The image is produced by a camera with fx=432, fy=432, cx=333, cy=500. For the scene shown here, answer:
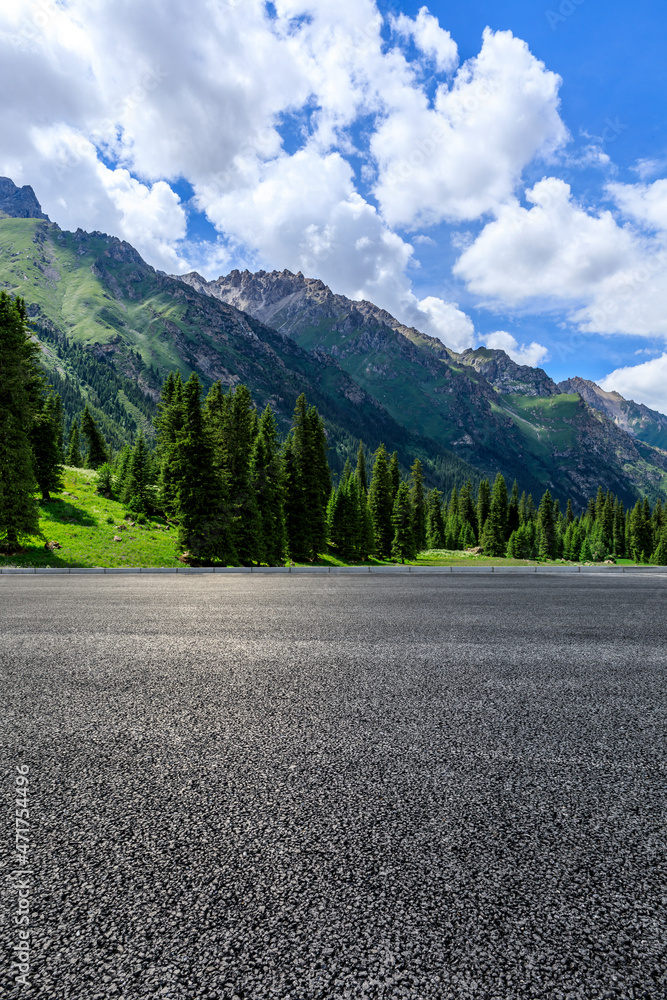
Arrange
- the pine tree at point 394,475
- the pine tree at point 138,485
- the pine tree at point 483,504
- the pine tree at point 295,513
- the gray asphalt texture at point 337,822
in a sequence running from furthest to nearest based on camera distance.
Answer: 1. the pine tree at point 483,504
2. the pine tree at point 394,475
3. the pine tree at point 138,485
4. the pine tree at point 295,513
5. the gray asphalt texture at point 337,822

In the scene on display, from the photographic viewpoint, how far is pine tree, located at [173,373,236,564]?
95.9ft

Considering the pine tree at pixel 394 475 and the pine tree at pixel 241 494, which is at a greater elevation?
the pine tree at pixel 394 475

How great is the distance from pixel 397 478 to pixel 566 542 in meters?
61.1

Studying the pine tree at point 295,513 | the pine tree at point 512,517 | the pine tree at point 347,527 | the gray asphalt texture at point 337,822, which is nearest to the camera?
the gray asphalt texture at point 337,822

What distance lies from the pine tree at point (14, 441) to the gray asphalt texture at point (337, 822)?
20880 millimetres

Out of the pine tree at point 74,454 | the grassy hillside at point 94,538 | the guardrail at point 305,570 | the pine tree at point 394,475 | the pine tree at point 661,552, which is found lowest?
the pine tree at point 661,552

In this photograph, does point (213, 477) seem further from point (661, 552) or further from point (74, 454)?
point (661, 552)

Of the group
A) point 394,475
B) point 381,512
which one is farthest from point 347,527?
point 394,475

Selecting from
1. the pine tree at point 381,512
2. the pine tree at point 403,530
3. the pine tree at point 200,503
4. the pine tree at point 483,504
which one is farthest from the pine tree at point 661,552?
the pine tree at point 200,503

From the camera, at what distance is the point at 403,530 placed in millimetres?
57906

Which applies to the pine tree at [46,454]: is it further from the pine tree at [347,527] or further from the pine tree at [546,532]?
the pine tree at [546,532]

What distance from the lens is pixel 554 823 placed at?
308 cm

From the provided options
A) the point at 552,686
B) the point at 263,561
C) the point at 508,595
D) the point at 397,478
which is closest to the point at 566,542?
the point at 397,478

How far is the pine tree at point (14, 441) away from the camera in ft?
78.4
